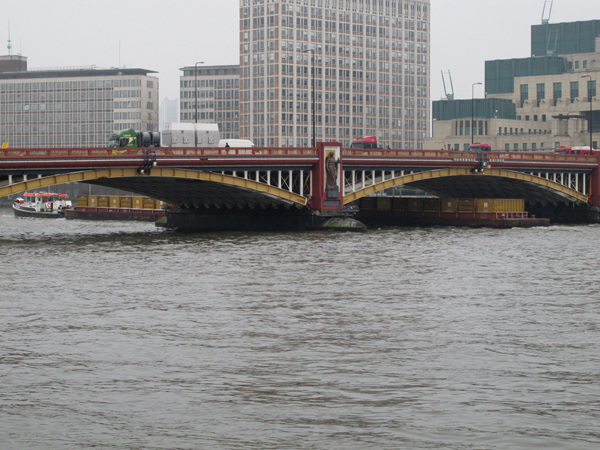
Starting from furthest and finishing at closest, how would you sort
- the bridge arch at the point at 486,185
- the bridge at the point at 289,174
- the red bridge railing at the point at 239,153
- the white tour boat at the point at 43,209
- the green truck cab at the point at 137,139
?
the white tour boat at the point at 43,209 < the green truck cab at the point at 137,139 < the bridge arch at the point at 486,185 < the bridge at the point at 289,174 < the red bridge railing at the point at 239,153

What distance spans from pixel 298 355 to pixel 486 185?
82.8 meters

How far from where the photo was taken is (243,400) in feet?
76.9

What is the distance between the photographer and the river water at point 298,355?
21156 millimetres

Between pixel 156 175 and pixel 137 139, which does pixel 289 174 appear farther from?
pixel 137 139

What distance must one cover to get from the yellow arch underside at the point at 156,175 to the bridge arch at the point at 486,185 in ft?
25.8

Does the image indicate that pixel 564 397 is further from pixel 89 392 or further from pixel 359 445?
pixel 89 392

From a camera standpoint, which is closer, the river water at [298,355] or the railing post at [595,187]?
the river water at [298,355]

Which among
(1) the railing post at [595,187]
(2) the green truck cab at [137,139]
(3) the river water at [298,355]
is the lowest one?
(3) the river water at [298,355]

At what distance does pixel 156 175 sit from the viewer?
246 ft

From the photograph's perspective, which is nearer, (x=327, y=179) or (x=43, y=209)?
(x=327, y=179)

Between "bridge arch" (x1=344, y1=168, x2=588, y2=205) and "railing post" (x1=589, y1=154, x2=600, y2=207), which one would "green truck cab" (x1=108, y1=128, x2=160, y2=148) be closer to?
"bridge arch" (x1=344, y1=168, x2=588, y2=205)

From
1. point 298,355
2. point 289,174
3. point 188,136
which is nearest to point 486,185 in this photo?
point 289,174

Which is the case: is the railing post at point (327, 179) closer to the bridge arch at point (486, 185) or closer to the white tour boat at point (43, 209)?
the bridge arch at point (486, 185)

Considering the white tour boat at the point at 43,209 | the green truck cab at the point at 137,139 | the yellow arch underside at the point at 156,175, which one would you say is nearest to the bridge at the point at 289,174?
the yellow arch underside at the point at 156,175
